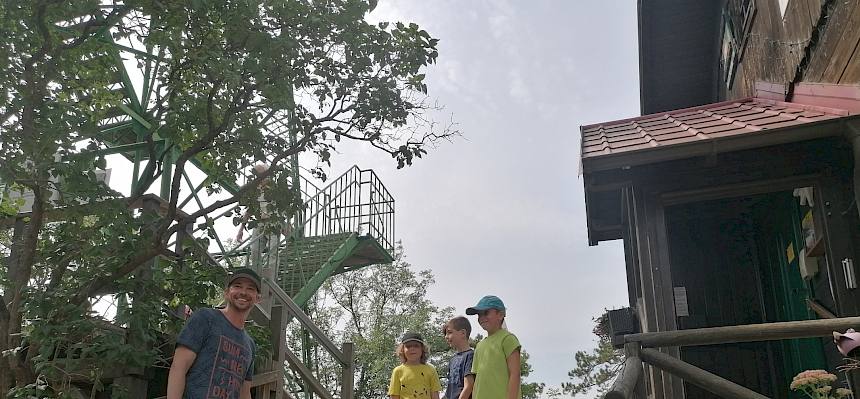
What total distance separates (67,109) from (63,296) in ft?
3.78

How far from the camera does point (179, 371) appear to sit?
3.43 metres

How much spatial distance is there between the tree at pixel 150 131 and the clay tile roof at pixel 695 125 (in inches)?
53.1

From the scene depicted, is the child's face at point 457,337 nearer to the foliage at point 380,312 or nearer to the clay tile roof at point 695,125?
the clay tile roof at point 695,125

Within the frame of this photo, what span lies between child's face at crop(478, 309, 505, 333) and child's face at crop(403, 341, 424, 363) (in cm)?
102

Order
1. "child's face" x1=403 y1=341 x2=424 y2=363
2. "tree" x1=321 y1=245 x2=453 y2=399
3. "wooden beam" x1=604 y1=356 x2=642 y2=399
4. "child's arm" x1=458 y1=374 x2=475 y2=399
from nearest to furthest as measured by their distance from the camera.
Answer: "wooden beam" x1=604 y1=356 x2=642 y2=399 < "child's arm" x1=458 y1=374 x2=475 y2=399 < "child's face" x1=403 y1=341 x2=424 y2=363 < "tree" x1=321 y1=245 x2=453 y2=399

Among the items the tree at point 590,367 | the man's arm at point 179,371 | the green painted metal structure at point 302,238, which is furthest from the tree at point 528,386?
the man's arm at point 179,371

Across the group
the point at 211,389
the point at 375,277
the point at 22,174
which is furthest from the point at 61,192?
the point at 375,277

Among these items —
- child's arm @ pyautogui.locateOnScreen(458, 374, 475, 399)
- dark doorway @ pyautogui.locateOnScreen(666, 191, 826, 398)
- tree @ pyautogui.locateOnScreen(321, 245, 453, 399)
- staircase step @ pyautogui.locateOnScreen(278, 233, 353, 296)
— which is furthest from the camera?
tree @ pyautogui.locateOnScreen(321, 245, 453, 399)

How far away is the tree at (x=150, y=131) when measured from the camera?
4207 millimetres

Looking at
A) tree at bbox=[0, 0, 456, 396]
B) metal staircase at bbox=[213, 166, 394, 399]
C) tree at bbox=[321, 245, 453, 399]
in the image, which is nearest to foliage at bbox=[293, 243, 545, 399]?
tree at bbox=[321, 245, 453, 399]

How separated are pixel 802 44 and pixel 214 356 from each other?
17.4 feet

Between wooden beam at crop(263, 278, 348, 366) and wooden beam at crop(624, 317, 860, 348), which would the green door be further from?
wooden beam at crop(263, 278, 348, 366)

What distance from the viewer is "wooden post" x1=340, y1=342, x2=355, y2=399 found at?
7155 millimetres

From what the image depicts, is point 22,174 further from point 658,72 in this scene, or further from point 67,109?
point 658,72
